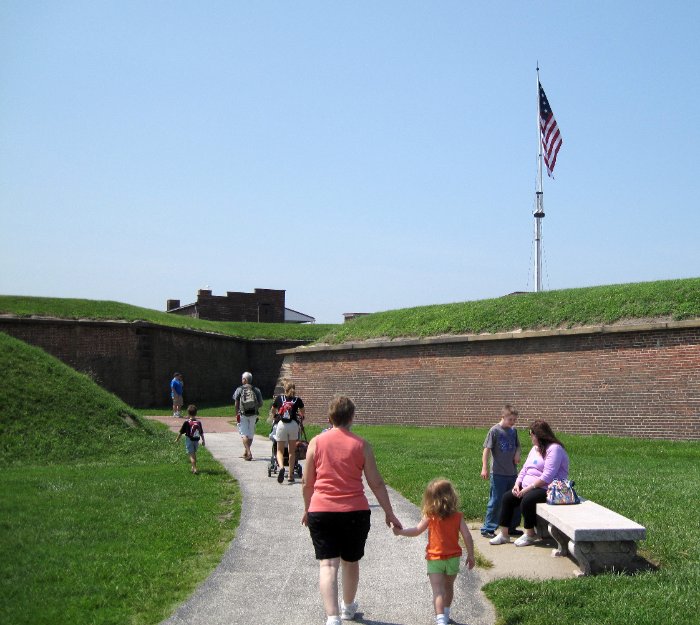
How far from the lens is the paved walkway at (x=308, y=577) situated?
620 cm

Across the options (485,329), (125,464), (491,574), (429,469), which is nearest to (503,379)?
(485,329)

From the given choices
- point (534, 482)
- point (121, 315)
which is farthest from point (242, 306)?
point (534, 482)

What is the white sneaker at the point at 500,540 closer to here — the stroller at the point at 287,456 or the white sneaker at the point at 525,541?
the white sneaker at the point at 525,541

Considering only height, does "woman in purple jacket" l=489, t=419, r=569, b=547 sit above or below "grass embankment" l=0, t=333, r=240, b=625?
above

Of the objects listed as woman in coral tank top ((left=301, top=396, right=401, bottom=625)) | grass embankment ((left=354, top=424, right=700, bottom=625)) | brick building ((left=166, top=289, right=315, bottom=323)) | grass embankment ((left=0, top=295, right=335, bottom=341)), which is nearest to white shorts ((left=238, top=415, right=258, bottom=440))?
grass embankment ((left=354, top=424, right=700, bottom=625))

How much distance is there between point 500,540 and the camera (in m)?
8.72

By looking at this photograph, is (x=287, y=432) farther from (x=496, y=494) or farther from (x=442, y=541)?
(x=442, y=541)

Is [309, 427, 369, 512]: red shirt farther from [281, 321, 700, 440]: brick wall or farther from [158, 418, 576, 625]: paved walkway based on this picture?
[281, 321, 700, 440]: brick wall

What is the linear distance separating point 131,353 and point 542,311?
15.0 m

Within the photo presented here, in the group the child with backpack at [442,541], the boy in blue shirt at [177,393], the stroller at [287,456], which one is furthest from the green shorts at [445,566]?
the boy in blue shirt at [177,393]

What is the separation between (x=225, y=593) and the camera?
21.9 ft

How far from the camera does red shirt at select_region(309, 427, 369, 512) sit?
6.04 m

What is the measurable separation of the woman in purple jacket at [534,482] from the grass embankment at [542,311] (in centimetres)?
1228

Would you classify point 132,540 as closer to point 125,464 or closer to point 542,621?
point 542,621
